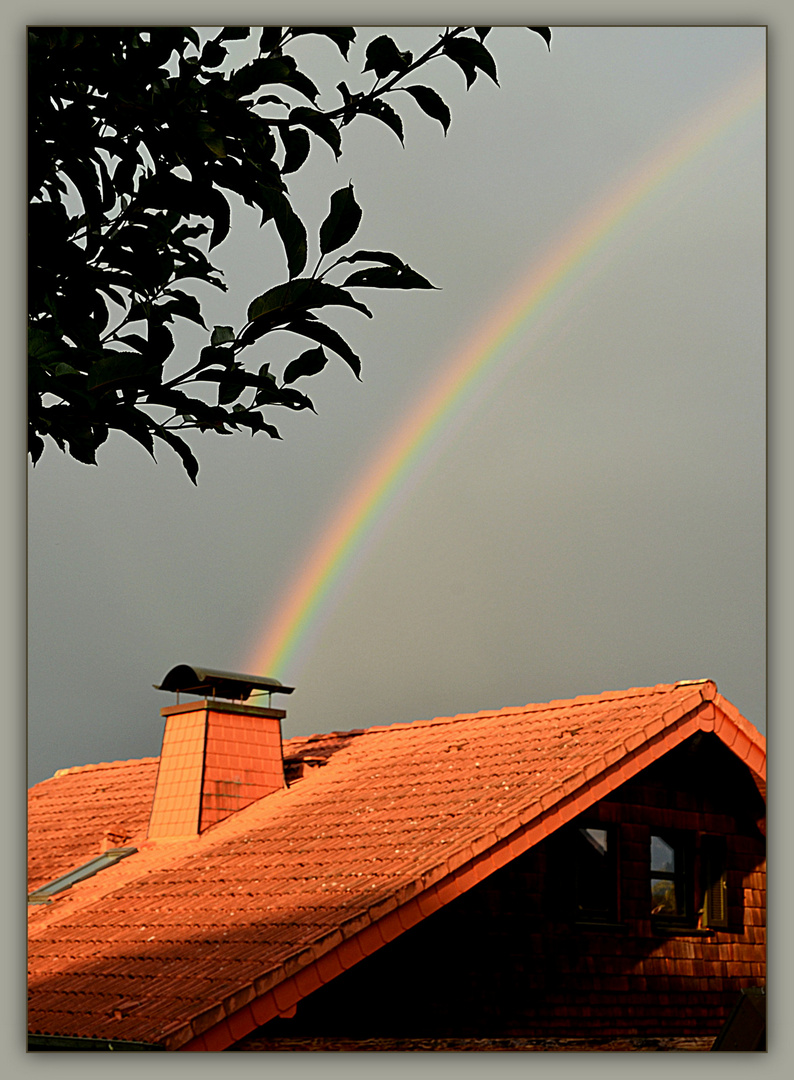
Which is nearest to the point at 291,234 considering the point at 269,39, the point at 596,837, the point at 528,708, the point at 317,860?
the point at 269,39

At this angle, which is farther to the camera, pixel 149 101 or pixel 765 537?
pixel 765 537

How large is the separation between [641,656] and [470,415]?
3.82 ft

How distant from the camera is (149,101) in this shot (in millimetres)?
1871

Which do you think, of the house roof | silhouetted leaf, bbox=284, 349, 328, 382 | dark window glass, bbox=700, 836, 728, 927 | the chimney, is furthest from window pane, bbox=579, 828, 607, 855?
silhouetted leaf, bbox=284, 349, 328, 382

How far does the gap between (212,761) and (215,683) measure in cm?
48

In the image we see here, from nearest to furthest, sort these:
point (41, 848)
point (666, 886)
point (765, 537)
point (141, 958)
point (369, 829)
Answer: point (765, 537)
point (141, 958)
point (369, 829)
point (666, 886)
point (41, 848)

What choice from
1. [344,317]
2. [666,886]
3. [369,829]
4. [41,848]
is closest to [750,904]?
[666,886]

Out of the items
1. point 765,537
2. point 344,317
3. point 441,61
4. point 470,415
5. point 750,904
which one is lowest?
point 750,904

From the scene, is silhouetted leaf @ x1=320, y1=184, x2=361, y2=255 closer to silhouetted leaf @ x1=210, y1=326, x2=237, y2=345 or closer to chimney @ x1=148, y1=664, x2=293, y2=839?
silhouetted leaf @ x1=210, y1=326, x2=237, y2=345

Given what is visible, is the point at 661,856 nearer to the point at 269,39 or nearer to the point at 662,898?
the point at 662,898

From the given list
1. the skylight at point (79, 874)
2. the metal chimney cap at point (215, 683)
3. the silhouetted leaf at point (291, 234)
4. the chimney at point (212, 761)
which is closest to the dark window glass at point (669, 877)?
→ the metal chimney cap at point (215, 683)

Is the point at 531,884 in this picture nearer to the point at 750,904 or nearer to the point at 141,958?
the point at 750,904

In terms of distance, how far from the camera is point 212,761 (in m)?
5.71

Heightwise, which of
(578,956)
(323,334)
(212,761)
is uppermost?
(323,334)
